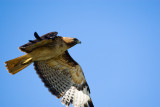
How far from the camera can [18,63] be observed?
757 cm

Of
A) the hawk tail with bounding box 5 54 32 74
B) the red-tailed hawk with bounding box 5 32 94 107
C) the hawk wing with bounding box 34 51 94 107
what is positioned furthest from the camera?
the hawk wing with bounding box 34 51 94 107

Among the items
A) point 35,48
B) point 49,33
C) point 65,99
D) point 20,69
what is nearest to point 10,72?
point 20,69

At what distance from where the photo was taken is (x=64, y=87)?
8.80 metres

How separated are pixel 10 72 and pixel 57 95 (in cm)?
198

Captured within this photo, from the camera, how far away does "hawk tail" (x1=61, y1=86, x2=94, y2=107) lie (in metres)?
8.59

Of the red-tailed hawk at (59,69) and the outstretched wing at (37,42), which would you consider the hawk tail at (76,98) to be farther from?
the outstretched wing at (37,42)

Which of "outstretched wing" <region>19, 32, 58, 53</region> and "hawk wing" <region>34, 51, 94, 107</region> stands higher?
"outstretched wing" <region>19, 32, 58, 53</region>

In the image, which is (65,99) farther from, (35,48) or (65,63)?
(35,48)

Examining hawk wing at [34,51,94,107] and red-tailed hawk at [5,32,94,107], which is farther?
hawk wing at [34,51,94,107]

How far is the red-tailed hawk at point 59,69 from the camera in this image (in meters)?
7.75

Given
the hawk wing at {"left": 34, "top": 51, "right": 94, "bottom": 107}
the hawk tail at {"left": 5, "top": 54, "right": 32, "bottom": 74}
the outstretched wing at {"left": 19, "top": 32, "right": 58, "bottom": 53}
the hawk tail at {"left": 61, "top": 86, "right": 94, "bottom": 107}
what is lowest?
the hawk tail at {"left": 61, "top": 86, "right": 94, "bottom": 107}

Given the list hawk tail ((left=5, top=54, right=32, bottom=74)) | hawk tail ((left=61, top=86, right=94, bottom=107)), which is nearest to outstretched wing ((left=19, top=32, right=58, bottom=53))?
hawk tail ((left=5, top=54, right=32, bottom=74))

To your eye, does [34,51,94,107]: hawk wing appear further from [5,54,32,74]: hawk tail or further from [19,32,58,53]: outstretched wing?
[19,32,58,53]: outstretched wing

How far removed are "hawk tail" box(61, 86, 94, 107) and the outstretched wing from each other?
2.21m
